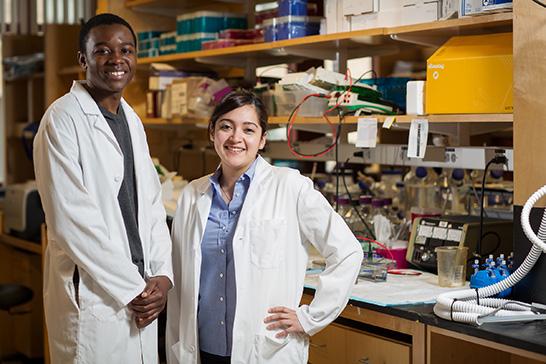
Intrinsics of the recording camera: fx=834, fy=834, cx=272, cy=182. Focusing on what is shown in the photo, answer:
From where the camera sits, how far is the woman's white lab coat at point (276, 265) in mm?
2182

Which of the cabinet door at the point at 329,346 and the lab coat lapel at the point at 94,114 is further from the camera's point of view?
the cabinet door at the point at 329,346

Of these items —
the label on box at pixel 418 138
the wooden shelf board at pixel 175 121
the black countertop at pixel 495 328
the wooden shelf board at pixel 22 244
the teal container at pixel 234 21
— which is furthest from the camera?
the wooden shelf board at pixel 22 244

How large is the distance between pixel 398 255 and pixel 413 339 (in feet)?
2.43

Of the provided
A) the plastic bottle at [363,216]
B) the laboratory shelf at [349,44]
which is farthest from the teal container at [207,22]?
the plastic bottle at [363,216]

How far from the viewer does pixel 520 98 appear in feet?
7.68

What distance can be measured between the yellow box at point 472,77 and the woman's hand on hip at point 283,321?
905 mm

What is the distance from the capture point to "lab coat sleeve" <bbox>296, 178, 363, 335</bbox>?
7.12ft

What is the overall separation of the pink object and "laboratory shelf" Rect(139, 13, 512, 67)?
750mm

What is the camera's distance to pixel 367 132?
117 inches

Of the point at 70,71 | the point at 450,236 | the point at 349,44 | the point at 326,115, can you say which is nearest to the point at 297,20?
the point at 349,44

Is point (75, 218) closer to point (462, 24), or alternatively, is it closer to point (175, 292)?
point (175, 292)

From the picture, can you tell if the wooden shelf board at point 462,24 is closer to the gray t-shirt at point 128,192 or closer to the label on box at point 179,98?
the gray t-shirt at point 128,192

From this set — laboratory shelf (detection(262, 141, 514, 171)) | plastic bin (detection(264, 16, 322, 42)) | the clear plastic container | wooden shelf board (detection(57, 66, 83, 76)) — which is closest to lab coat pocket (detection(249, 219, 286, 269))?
laboratory shelf (detection(262, 141, 514, 171))

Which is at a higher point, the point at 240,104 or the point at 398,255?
the point at 240,104
